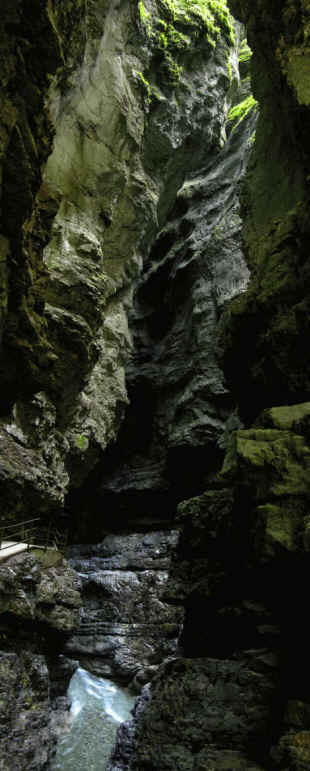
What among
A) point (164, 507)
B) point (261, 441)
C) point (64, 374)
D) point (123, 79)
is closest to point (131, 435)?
point (164, 507)

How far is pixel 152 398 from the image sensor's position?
77.3 feet

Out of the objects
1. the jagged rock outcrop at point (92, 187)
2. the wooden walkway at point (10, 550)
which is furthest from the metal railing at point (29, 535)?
the jagged rock outcrop at point (92, 187)

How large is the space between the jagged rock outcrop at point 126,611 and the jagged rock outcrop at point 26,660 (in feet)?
18.9

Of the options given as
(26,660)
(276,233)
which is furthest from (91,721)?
(276,233)

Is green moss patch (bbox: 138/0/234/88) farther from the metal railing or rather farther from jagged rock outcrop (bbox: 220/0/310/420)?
the metal railing

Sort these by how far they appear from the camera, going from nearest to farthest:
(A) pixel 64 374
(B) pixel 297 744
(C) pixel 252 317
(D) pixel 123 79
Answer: (B) pixel 297 744 → (C) pixel 252 317 → (A) pixel 64 374 → (D) pixel 123 79

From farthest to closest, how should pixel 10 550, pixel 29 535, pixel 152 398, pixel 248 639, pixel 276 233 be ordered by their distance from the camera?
pixel 152 398, pixel 29 535, pixel 10 550, pixel 276 233, pixel 248 639

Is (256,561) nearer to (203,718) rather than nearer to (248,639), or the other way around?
(248,639)

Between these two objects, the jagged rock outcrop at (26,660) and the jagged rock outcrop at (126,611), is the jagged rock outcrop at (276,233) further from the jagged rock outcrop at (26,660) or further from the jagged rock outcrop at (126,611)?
the jagged rock outcrop at (126,611)

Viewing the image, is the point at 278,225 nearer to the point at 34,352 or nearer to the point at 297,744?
the point at 34,352

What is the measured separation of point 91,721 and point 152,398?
568 inches

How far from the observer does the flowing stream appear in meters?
9.99

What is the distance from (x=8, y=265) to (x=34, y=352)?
1.16 meters

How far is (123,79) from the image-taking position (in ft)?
40.7
